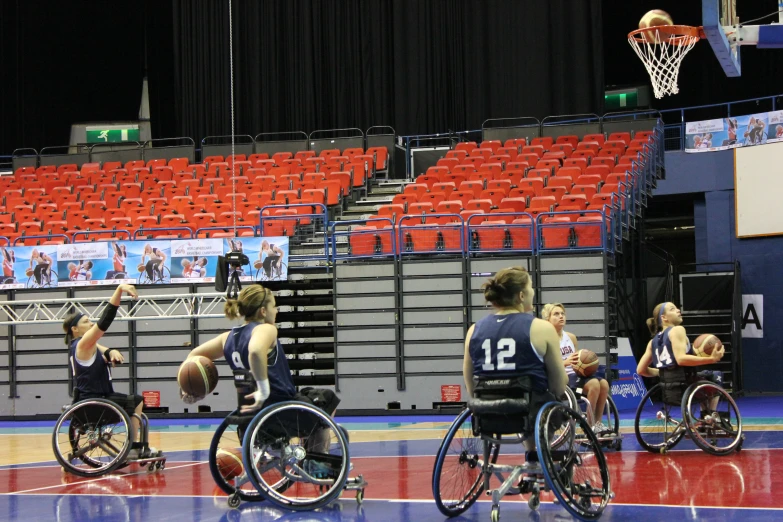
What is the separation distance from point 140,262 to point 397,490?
9.47 m

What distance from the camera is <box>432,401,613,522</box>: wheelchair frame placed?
525 centimetres

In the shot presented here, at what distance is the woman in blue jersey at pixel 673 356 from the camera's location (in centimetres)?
843

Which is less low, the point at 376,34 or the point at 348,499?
the point at 376,34

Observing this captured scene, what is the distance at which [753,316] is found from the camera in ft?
60.0

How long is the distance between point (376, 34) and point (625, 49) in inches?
271

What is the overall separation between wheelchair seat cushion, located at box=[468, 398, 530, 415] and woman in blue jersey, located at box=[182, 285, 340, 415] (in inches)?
52.3

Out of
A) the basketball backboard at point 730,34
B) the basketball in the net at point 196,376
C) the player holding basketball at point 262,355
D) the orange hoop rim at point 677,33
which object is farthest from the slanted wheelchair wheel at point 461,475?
the orange hoop rim at point 677,33

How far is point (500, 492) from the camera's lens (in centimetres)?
536

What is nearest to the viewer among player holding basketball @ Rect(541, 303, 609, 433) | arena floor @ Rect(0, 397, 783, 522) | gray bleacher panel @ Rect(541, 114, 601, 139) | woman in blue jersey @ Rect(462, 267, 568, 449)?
woman in blue jersey @ Rect(462, 267, 568, 449)

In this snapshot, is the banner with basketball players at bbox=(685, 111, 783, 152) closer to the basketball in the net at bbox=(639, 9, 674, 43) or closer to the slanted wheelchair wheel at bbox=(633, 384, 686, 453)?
the basketball in the net at bbox=(639, 9, 674, 43)

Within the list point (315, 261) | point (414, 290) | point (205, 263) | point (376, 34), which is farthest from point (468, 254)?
point (376, 34)

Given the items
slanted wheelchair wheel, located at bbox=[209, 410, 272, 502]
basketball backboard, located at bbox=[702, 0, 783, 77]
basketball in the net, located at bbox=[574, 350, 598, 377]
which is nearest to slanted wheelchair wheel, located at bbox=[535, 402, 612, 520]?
slanted wheelchair wheel, located at bbox=[209, 410, 272, 502]

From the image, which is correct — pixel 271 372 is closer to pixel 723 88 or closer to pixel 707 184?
pixel 707 184

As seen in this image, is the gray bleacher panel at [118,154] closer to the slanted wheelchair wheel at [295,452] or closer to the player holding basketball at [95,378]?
the player holding basketball at [95,378]
